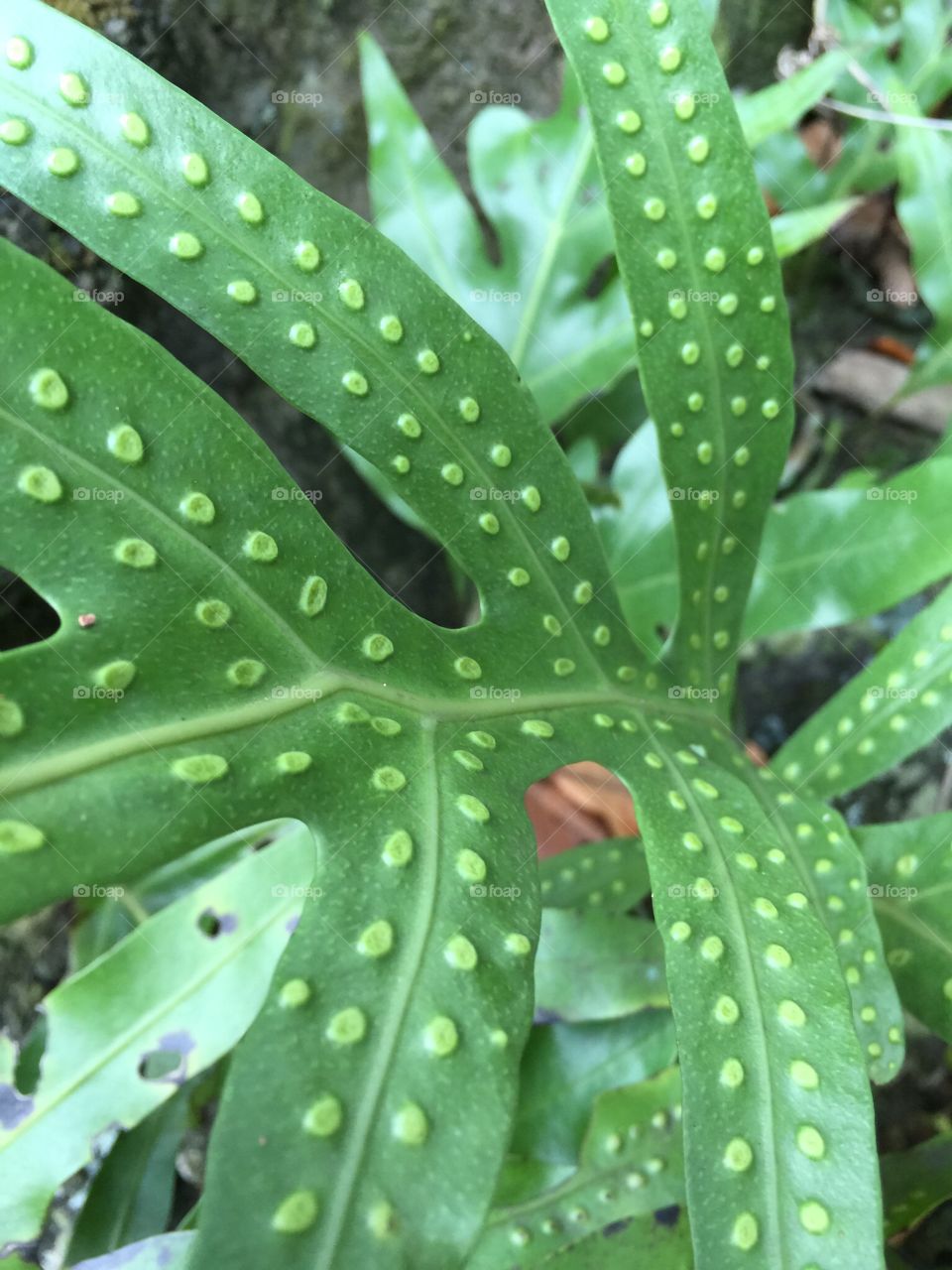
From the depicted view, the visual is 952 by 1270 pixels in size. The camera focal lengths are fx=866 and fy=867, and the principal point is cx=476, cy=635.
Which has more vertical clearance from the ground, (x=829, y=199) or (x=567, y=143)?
(x=829, y=199)

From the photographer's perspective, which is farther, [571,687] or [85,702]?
[571,687]

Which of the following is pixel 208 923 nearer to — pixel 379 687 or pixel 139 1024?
pixel 139 1024

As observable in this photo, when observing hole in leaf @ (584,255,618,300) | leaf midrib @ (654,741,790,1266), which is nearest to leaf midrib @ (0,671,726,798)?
leaf midrib @ (654,741,790,1266)

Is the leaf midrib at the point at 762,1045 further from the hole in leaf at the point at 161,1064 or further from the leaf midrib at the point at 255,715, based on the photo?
the hole in leaf at the point at 161,1064

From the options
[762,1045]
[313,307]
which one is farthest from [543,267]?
[762,1045]

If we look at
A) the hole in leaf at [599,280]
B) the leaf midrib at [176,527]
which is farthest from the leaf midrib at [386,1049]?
the hole in leaf at [599,280]

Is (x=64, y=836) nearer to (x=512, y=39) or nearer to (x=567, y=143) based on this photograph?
(x=567, y=143)

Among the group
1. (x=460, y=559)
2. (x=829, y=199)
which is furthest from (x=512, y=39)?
(x=460, y=559)

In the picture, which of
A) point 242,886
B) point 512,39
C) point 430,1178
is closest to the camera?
point 430,1178
